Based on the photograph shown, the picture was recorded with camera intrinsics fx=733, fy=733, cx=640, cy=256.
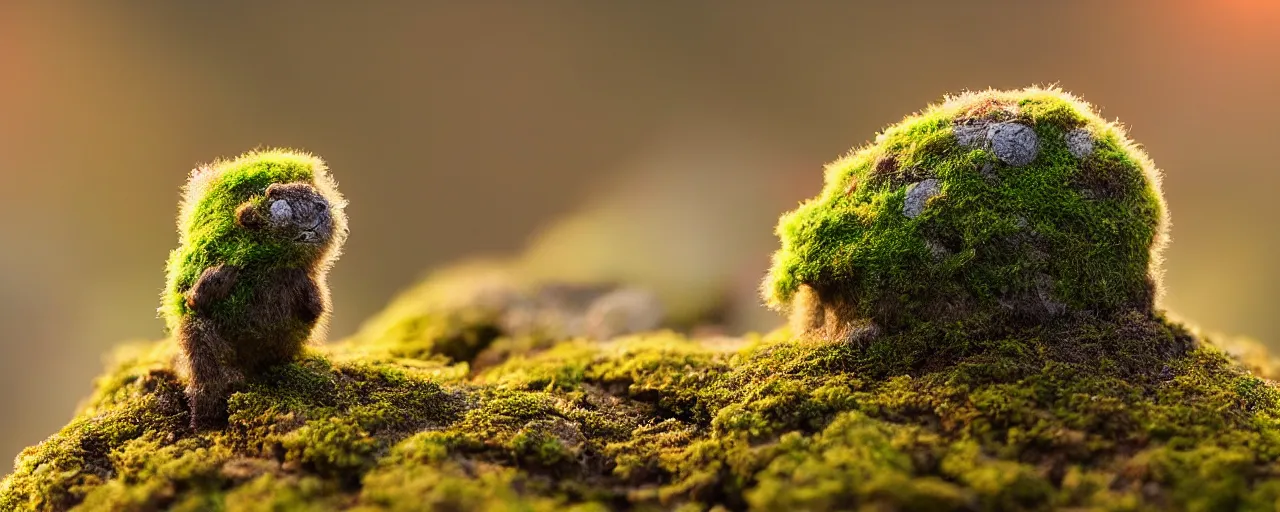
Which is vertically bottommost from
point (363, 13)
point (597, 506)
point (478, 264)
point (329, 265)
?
point (597, 506)

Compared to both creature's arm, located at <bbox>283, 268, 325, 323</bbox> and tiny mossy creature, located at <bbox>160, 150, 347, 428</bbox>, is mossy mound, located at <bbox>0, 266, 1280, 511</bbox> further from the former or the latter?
creature's arm, located at <bbox>283, 268, 325, 323</bbox>

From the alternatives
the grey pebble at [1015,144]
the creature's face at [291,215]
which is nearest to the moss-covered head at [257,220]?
the creature's face at [291,215]

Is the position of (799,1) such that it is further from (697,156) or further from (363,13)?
(363,13)

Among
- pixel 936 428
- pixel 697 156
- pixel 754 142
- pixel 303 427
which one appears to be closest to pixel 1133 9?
pixel 754 142

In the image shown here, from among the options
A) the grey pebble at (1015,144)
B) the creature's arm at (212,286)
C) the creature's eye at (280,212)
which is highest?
the grey pebble at (1015,144)

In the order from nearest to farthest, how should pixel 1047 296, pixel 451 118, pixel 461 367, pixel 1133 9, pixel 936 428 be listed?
pixel 936 428 → pixel 1047 296 → pixel 461 367 → pixel 1133 9 → pixel 451 118

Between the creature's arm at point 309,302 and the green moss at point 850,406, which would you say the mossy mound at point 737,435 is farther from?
the creature's arm at point 309,302
